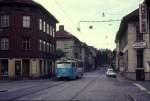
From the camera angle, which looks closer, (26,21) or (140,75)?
(140,75)

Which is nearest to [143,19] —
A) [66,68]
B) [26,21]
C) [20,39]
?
[66,68]

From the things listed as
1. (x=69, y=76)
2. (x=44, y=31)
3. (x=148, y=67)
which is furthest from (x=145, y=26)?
(x=44, y=31)

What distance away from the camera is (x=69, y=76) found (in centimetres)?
5266

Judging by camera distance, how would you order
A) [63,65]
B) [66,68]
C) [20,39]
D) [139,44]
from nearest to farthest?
[139,44] < [66,68] < [63,65] < [20,39]

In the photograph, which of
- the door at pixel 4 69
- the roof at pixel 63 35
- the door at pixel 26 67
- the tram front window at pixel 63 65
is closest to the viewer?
the tram front window at pixel 63 65

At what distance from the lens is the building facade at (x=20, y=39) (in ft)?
177

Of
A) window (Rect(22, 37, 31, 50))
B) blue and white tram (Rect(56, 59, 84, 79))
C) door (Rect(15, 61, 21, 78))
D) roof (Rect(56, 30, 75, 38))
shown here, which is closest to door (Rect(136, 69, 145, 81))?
blue and white tram (Rect(56, 59, 84, 79))

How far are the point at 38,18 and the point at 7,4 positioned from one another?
5030 mm

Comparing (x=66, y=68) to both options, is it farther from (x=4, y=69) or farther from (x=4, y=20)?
(x=4, y=20)

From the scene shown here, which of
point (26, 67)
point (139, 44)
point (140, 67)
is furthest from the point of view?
point (26, 67)

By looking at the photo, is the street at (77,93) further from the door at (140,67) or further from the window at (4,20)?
the window at (4,20)

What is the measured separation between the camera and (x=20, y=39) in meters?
54.5

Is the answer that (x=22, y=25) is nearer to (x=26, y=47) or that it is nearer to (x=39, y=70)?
(x=26, y=47)

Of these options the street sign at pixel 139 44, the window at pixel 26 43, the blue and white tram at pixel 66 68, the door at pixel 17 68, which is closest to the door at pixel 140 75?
the street sign at pixel 139 44
